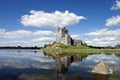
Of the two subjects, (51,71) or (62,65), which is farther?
(62,65)

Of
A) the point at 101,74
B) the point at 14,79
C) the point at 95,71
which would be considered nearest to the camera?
the point at 14,79

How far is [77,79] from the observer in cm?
3972

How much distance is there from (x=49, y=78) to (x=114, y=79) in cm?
1103

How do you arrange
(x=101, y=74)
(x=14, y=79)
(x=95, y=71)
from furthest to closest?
(x=95, y=71) < (x=101, y=74) < (x=14, y=79)

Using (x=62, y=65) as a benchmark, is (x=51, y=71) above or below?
below

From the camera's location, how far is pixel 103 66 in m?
47.7

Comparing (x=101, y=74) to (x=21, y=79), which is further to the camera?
(x=101, y=74)

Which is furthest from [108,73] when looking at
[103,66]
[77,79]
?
[77,79]

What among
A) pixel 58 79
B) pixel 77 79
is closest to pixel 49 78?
pixel 58 79

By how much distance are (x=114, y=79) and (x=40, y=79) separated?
12533 mm

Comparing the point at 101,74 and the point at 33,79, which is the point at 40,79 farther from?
the point at 101,74

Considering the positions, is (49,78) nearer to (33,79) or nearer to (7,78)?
(33,79)

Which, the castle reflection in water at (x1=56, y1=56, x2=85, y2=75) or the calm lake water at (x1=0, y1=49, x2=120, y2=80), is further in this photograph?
the castle reflection in water at (x1=56, y1=56, x2=85, y2=75)

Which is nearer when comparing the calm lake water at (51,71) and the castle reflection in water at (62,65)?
the calm lake water at (51,71)
